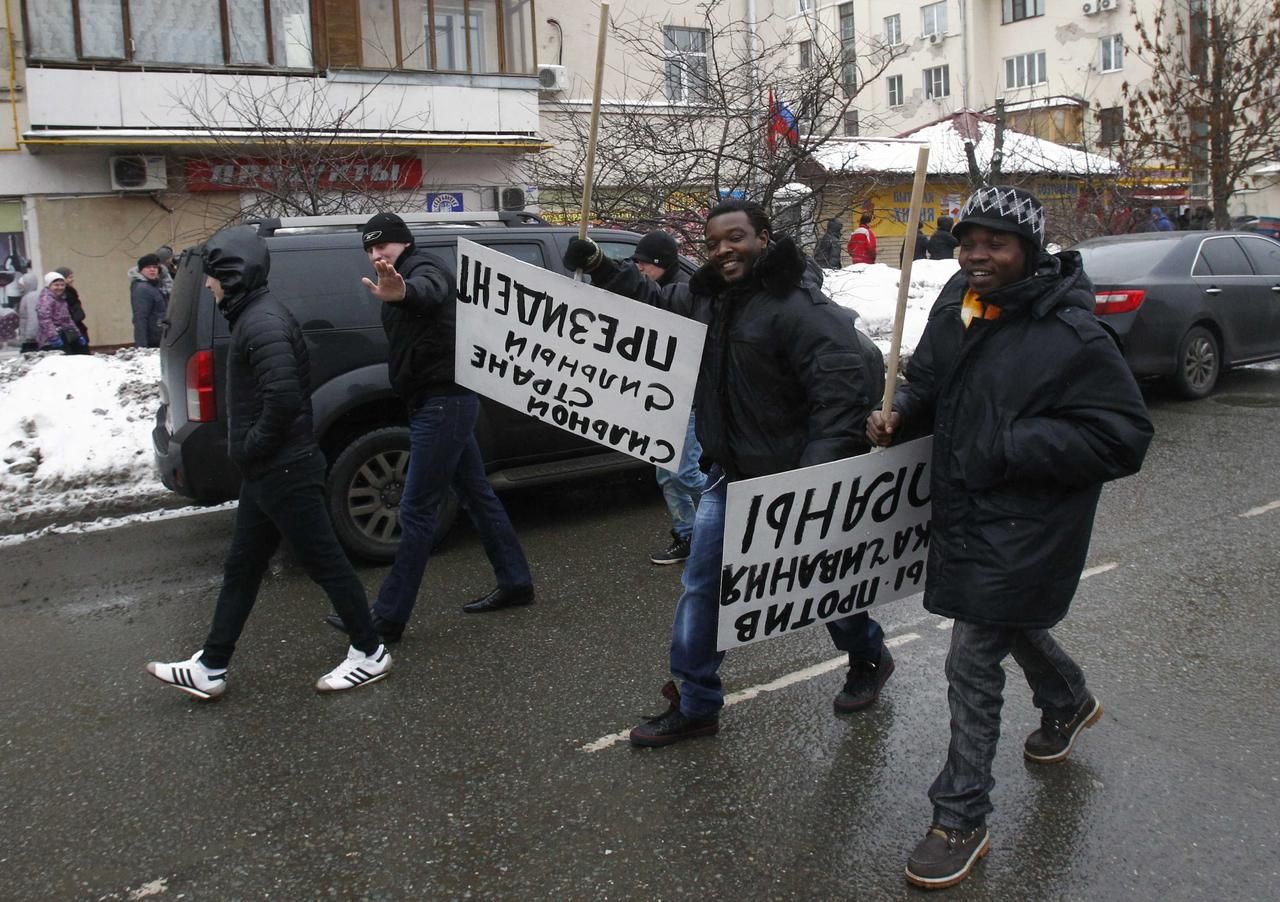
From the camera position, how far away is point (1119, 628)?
516cm

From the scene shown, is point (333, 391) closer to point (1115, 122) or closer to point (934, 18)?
point (1115, 122)

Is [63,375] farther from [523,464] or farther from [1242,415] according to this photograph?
[1242,415]

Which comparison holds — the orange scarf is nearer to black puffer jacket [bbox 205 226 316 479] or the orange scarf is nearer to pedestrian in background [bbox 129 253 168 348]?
black puffer jacket [bbox 205 226 316 479]

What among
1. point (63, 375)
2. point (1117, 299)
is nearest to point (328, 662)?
point (63, 375)

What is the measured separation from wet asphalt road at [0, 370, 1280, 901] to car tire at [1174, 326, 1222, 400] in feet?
16.6

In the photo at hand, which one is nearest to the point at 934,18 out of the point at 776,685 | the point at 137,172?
the point at 137,172

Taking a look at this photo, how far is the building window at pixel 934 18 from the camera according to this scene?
46.8 m

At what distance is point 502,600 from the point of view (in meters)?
5.75

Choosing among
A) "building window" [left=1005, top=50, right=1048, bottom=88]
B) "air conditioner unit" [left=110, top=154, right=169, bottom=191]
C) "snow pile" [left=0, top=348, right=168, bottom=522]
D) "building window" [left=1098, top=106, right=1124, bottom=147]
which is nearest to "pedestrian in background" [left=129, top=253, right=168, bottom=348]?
"snow pile" [left=0, top=348, right=168, bottom=522]

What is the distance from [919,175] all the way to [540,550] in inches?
164

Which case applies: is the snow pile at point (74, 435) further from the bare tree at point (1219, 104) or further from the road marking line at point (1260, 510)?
the bare tree at point (1219, 104)

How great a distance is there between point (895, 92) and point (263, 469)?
164ft

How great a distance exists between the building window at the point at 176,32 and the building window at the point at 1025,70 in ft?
110

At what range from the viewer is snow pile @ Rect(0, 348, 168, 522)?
8.36m
